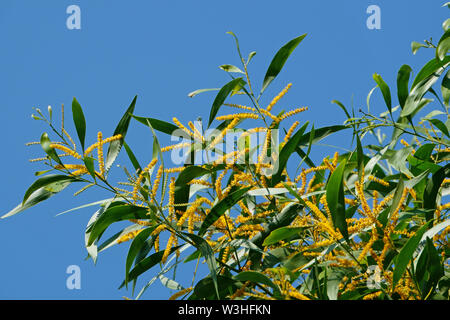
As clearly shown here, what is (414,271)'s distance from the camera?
5.19 ft

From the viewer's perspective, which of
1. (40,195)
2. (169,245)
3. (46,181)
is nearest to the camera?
(169,245)

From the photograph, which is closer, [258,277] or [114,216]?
[258,277]

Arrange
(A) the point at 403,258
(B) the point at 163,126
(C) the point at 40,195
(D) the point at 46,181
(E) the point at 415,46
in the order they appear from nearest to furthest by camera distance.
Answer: (A) the point at 403,258 < (D) the point at 46,181 < (C) the point at 40,195 < (B) the point at 163,126 < (E) the point at 415,46

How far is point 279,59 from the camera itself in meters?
1.95

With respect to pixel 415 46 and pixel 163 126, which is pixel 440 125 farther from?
pixel 163 126

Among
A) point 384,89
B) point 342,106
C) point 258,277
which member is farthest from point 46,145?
point 384,89

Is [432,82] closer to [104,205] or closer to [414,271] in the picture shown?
[414,271]

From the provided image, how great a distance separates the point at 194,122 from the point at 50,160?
1.29 feet

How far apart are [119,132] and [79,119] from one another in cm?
13

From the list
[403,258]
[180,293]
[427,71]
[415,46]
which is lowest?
[180,293]

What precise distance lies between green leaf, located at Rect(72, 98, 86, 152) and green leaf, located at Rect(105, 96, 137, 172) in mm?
107

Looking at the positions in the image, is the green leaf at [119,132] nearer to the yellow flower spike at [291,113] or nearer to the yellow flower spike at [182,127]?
the yellow flower spike at [182,127]
